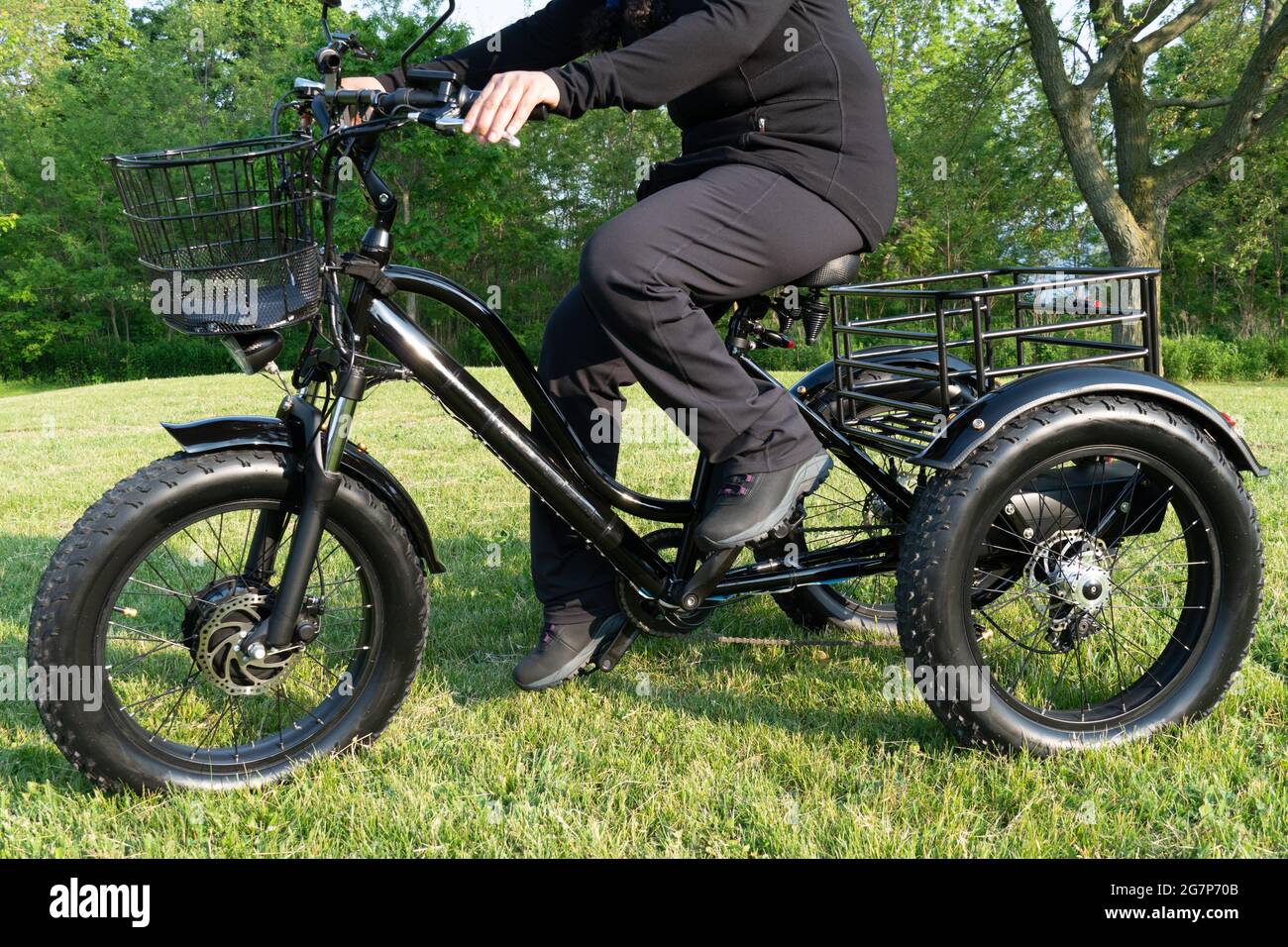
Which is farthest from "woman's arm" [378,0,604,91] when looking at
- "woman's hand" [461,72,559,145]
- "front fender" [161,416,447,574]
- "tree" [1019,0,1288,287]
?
"tree" [1019,0,1288,287]

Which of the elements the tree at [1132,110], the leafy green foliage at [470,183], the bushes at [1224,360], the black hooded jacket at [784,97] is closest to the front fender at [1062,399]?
the black hooded jacket at [784,97]

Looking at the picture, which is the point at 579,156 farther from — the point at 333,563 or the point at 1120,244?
the point at 333,563

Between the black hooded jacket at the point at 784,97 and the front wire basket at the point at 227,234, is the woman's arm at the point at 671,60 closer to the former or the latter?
the black hooded jacket at the point at 784,97

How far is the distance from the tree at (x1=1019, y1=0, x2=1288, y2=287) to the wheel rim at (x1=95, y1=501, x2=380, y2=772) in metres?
15.2

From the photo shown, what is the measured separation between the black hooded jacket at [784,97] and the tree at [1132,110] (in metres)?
14.1

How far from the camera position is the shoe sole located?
2.84 meters

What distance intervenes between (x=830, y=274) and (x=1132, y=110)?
16.3 meters

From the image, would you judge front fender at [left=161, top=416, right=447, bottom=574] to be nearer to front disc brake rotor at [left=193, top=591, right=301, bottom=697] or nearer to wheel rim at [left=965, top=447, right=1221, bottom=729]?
front disc brake rotor at [left=193, top=591, right=301, bottom=697]

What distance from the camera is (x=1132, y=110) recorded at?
15.8m

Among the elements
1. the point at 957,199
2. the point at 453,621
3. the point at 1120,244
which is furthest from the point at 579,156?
the point at 453,621

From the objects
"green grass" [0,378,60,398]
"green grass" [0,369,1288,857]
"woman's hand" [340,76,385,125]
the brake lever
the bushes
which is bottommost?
"green grass" [0,369,1288,857]

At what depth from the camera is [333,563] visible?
251 cm

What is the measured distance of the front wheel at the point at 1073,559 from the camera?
7.63ft
